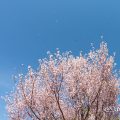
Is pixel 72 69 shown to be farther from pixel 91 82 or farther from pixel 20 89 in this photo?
pixel 20 89

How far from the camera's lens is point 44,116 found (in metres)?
32.0

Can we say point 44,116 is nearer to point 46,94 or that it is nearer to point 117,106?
point 46,94

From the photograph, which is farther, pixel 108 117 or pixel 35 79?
pixel 35 79

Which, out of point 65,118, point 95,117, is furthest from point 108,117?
point 65,118

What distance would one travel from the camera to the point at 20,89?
33406 millimetres

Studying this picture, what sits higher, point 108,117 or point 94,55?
point 94,55

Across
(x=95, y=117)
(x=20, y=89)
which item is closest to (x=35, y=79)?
(x=20, y=89)

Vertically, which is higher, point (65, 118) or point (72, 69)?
point (72, 69)

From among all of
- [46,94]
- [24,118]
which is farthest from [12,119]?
[46,94]

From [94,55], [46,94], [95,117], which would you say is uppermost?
[94,55]

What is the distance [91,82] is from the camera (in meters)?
31.9

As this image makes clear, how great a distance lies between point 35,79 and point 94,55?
464 cm

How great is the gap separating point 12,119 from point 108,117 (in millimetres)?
7139

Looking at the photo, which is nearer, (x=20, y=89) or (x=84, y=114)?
(x=84, y=114)
